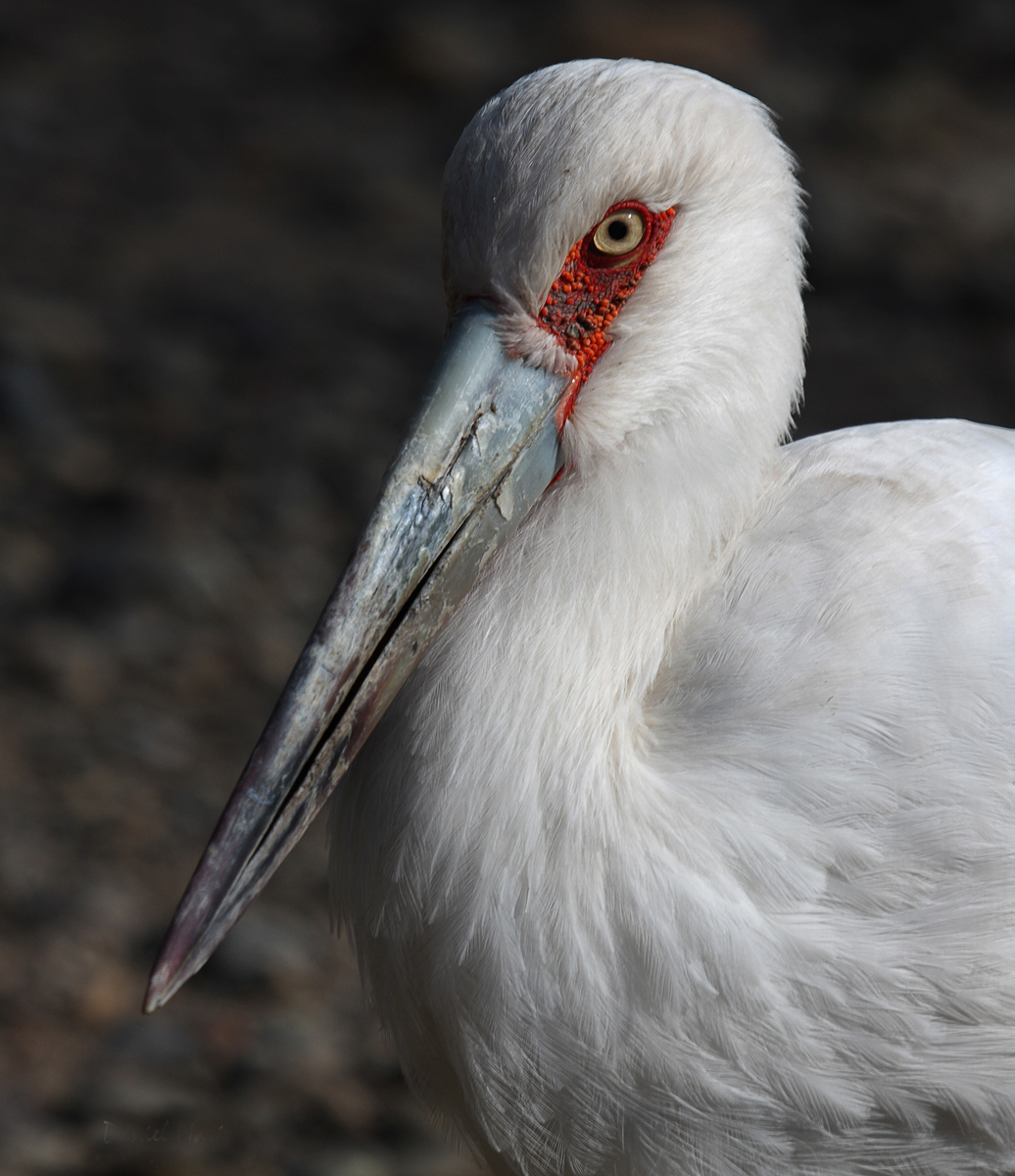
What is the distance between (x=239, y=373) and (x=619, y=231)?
144 inches

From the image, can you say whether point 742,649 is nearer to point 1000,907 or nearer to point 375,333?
point 1000,907

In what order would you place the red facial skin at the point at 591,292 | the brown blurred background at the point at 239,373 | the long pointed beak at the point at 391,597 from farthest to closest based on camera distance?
1. the brown blurred background at the point at 239,373
2. the red facial skin at the point at 591,292
3. the long pointed beak at the point at 391,597

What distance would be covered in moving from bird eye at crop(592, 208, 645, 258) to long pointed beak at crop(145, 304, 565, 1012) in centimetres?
18

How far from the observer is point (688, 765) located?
1.99m

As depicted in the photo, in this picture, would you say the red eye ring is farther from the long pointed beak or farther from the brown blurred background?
the brown blurred background

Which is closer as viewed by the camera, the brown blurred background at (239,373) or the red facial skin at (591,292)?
the red facial skin at (591,292)

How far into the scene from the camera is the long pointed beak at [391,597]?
6.20 ft

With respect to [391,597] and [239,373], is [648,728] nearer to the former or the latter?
[391,597]

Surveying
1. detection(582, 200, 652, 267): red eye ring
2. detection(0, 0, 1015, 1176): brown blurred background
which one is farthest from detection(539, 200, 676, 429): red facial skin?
detection(0, 0, 1015, 1176): brown blurred background

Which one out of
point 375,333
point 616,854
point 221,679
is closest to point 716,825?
point 616,854

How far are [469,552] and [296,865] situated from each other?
192cm

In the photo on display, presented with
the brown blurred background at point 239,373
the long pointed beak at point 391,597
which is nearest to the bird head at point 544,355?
Answer: the long pointed beak at point 391,597

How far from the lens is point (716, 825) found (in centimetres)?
193

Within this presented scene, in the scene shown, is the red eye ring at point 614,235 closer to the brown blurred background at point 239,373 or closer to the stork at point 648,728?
the stork at point 648,728
